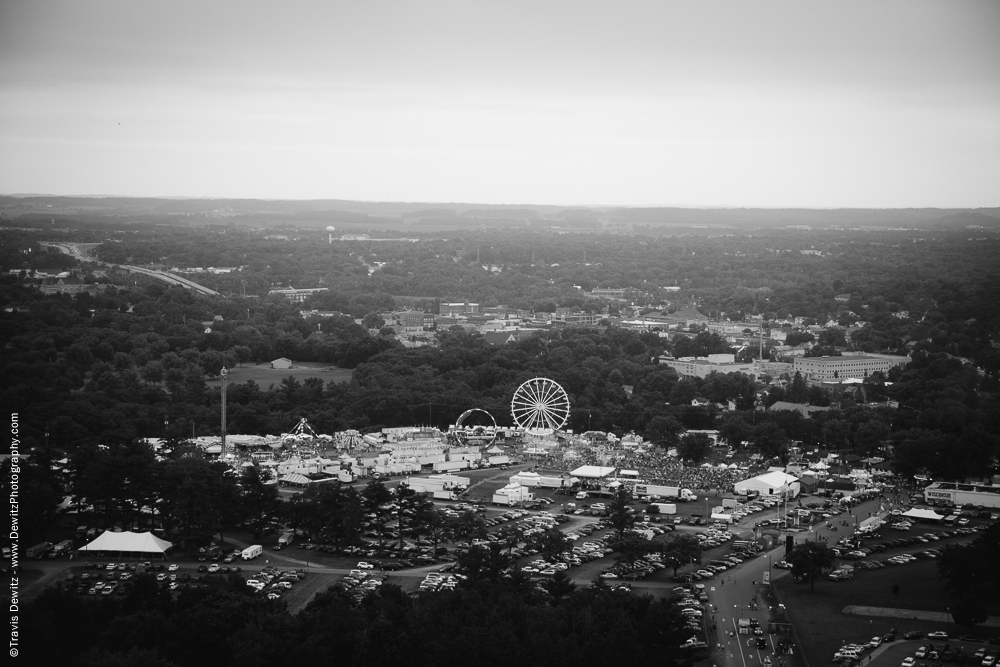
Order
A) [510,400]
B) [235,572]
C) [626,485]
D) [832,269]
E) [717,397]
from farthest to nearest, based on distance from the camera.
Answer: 1. [832,269]
2. [717,397]
3. [510,400]
4. [626,485]
5. [235,572]

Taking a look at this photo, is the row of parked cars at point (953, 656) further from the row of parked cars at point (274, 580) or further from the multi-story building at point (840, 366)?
the multi-story building at point (840, 366)

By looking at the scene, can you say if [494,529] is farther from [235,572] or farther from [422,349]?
[422,349]

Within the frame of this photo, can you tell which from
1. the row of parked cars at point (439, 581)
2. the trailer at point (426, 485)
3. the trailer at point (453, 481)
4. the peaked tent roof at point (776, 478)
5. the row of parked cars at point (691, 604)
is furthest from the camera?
the trailer at point (453, 481)

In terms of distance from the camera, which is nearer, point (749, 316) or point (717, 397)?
point (717, 397)

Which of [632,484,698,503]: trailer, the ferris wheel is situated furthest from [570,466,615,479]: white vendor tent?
the ferris wheel

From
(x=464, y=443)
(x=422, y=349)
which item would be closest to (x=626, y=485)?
(x=464, y=443)

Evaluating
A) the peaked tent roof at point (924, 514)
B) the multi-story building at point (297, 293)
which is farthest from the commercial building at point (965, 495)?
the multi-story building at point (297, 293)

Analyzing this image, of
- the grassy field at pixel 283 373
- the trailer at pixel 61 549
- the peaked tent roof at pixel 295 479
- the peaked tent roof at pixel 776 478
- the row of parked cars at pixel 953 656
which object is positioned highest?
the row of parked cars at pixel 953 656

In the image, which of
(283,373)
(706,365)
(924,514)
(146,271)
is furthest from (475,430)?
(146,271)
